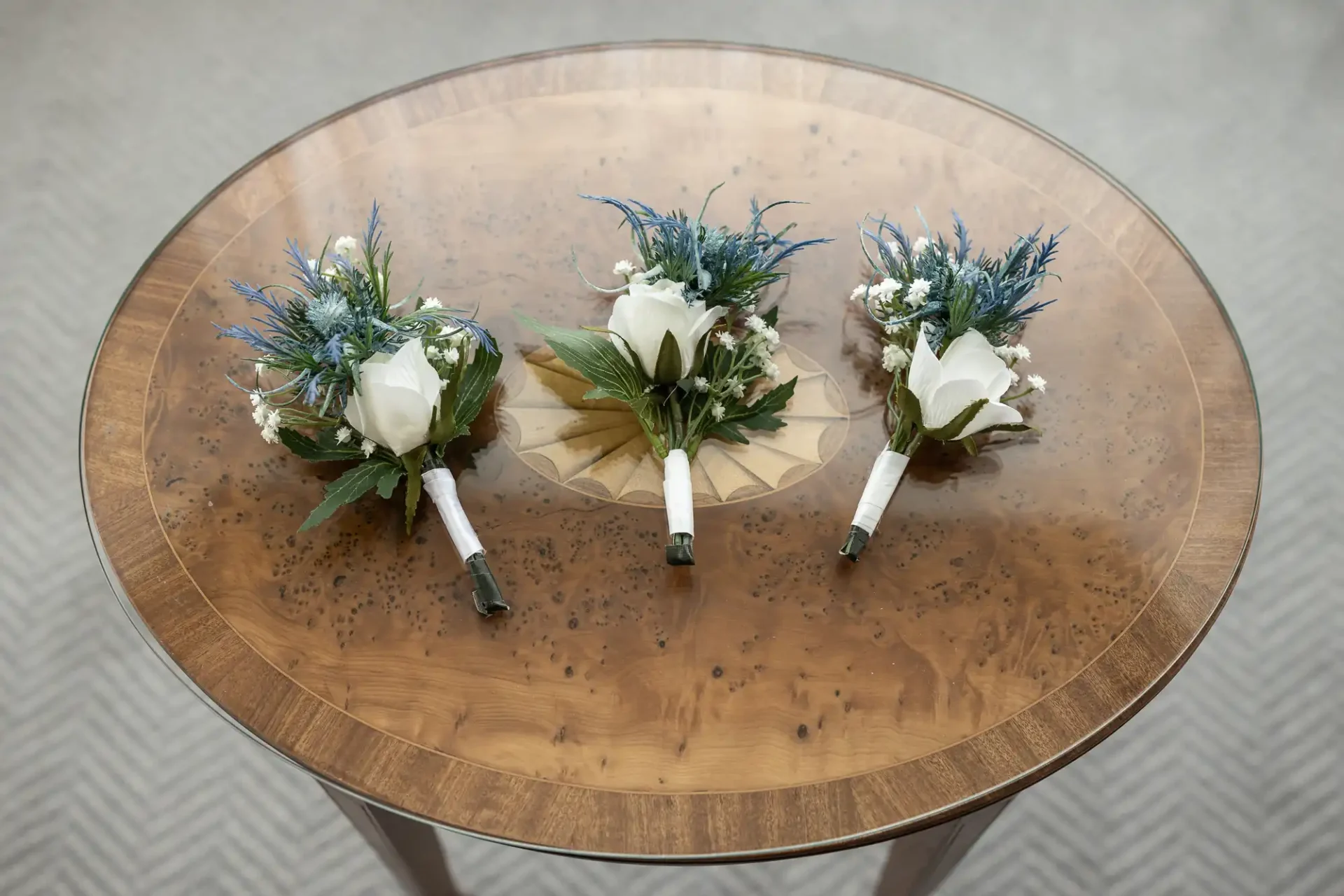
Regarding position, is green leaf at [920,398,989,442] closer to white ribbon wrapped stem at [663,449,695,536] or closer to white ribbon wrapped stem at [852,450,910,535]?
white ribbon wrapped stem at [852,450,910,535]

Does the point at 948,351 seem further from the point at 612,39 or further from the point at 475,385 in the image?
the point at 612,39

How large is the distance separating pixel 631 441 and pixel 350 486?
31 cm

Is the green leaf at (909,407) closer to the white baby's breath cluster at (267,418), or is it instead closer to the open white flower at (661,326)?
the open white flower at (661,326)

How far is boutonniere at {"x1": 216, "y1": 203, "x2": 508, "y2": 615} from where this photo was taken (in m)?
1.15

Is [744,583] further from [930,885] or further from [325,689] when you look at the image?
[930,885]

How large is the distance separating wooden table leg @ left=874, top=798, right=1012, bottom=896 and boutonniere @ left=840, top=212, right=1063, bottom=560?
343 mm

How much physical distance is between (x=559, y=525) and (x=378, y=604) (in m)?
0.20

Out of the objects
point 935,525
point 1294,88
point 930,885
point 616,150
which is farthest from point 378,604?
point 1294,88

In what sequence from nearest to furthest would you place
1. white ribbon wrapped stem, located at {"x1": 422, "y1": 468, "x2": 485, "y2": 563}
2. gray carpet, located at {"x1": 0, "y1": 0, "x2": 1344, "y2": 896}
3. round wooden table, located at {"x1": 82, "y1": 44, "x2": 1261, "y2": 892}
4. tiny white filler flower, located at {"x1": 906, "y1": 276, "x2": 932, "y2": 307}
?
round wooden table, located at {"x1": 82, "y1": 44, "x2": 1261, "y2": 892}
white ribbon wrapped stem, located at {"x1": 422, "y1": 468, "x2": 485, "y2": 563}
tiny white filler flower, located at {"x1": 906, "y1": 276, "x2": 932, "y2": 307}
gray carpet, located at {"x1": 0, "y1": 0, "x2": 1344, "y2": 896}

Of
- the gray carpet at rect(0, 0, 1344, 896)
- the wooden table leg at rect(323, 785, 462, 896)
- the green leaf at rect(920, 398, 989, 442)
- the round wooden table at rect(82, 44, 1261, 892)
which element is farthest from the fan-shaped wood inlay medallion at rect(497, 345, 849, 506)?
the gray carpet at rect(0, 0, 1344, 896)

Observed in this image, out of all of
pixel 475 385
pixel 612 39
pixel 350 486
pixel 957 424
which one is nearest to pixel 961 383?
pixel 957 424

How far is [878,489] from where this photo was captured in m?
1.21

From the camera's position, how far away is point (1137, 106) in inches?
101

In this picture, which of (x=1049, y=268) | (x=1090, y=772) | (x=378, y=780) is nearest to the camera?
(x=378, y=780)
